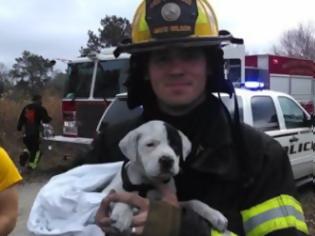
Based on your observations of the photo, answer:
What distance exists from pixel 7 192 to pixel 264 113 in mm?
6036

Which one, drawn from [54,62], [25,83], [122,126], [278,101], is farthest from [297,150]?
[25,83]

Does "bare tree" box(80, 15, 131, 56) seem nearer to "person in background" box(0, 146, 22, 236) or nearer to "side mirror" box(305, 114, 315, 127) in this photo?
"side mirror" box(305, 114, 315, 127)

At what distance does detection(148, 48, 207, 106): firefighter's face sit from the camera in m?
2.15

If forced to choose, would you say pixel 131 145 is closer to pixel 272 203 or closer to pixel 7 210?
pixel 272 203

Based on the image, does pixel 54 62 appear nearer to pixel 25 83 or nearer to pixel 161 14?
pixel 161 14

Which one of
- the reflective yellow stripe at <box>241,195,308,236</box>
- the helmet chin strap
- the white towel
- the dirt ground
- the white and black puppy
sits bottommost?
the dirt ground

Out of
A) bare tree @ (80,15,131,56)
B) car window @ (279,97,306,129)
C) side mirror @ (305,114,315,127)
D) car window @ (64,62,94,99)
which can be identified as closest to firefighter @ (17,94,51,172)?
car window @ (64,62,94,99)

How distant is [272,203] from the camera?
6.79 ft

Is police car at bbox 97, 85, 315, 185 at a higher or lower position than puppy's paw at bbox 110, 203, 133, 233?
lower

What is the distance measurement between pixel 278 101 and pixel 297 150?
0.96 meters

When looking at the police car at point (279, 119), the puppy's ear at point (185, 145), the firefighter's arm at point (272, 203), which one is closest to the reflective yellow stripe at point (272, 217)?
the firefighter's arm at point (272, 203)

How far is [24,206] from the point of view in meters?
9.74

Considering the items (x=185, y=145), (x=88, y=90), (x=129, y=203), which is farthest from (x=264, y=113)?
(x=129, y=203)

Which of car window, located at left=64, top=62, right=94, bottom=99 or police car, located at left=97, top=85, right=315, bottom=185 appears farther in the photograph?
car window, located at left=64, top=62, right=94, bottom=99
